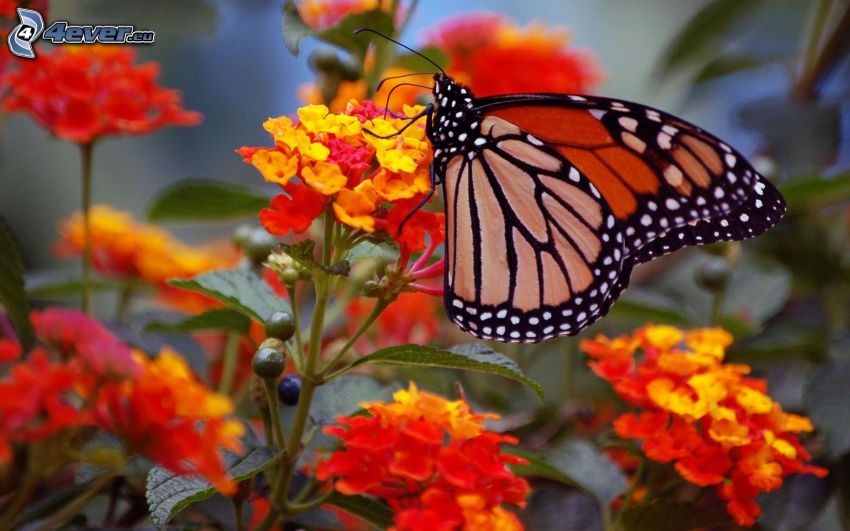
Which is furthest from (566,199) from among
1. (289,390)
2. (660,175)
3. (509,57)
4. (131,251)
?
(131,251)

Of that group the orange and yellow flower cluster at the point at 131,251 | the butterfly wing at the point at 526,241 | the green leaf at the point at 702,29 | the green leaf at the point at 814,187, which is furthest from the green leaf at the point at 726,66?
the orange and yellow flower cluster at the point at 131,251

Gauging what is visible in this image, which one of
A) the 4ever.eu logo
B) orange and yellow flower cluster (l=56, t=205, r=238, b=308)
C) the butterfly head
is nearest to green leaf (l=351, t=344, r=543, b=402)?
the butterfly head

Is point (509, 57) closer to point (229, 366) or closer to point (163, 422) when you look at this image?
point (229, 366)

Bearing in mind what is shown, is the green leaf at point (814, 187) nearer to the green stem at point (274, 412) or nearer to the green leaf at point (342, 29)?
the green leaf at point (342, 29)

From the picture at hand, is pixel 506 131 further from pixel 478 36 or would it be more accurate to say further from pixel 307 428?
pixel 478 36

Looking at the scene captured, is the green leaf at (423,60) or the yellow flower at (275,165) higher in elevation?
the green leaf at (423,60)

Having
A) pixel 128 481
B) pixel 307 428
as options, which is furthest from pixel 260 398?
pixel 128 481
